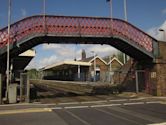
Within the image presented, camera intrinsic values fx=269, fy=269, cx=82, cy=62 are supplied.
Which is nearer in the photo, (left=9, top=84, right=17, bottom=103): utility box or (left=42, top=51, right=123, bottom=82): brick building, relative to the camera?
(left=9, top=84, right=17, bottom=103): utility box

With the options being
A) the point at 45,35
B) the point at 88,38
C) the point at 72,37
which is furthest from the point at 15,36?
the point at 88,38

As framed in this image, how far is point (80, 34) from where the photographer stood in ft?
70.7

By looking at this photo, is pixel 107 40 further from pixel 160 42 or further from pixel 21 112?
pixel 21 112

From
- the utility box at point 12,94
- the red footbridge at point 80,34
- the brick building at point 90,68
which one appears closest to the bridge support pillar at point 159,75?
the red footbridge at point 80,34

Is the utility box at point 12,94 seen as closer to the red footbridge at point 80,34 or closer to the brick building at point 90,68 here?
the red footbridge at point 80,34

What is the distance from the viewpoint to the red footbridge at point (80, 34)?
21.0 m

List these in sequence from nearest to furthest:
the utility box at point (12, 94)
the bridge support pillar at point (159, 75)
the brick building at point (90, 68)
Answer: the utility box at point (12, 94) < the bridge support pillar at point (159, 75) < the brick building at point (90, 68)

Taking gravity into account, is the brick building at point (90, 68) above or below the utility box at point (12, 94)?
above

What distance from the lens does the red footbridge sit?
20953 mm

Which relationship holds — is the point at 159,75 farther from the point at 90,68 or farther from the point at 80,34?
A: the point at 90,68

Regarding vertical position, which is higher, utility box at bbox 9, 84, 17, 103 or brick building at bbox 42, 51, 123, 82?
brick building at bbox 42, 51, 123, 82

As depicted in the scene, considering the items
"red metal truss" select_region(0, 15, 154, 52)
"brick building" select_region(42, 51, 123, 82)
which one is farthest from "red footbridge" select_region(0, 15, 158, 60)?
"brick building" select_region(42, 51, 123, 82)

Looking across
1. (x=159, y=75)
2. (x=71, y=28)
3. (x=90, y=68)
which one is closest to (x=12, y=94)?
(x=71, y=28)

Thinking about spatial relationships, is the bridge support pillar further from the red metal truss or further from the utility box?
the utility box
